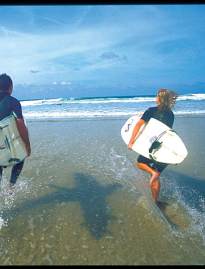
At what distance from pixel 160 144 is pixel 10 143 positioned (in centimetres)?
276

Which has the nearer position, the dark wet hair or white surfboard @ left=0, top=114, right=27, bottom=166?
the dark wet hair

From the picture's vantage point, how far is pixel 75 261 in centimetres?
394

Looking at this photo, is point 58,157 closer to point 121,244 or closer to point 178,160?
point 178,160

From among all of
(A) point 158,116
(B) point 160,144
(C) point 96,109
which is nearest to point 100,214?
(B) point 160,144

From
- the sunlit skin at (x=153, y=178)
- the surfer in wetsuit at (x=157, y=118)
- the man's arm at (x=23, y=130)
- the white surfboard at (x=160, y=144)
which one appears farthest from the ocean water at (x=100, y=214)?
the man's arm at (x=23, y=130)

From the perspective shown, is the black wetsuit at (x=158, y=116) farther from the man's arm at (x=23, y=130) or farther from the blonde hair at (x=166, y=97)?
the man's arm at (x=23, y=130)

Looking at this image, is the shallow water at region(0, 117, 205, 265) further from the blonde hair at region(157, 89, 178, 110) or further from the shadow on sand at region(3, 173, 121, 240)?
the blonde hair at region(157, 89, 178, 110)

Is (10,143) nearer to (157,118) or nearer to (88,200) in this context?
(88,200)

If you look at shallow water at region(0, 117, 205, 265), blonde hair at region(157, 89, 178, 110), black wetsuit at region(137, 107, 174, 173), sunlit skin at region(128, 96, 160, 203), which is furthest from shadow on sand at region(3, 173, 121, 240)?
blonde hair at region(157, 89, 178, 110)

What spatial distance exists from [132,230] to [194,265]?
1.13m

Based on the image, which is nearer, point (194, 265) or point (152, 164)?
point (194, 265)

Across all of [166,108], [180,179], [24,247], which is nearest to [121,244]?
[24,247]

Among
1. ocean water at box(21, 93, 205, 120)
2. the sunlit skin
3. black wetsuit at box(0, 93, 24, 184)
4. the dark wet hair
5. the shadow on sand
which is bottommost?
ocean water at box(21, 93, 205, 120)

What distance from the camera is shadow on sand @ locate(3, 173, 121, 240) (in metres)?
4.93
